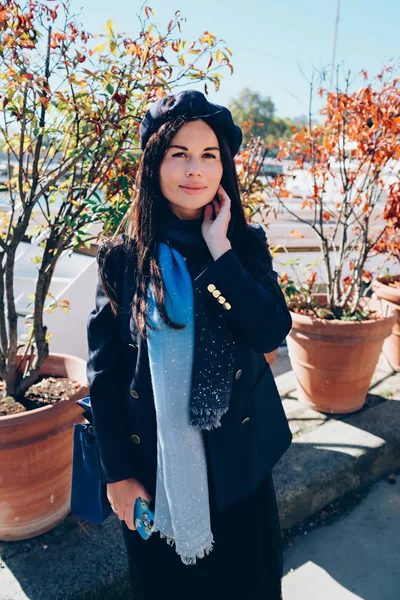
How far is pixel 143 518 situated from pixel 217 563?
289 mm

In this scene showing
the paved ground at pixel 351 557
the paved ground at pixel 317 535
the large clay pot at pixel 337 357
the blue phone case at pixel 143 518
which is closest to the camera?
the blue phone case at pixel 143 518

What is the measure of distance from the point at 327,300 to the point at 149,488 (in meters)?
2.62

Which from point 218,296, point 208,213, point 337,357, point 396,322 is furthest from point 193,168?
point 396,322

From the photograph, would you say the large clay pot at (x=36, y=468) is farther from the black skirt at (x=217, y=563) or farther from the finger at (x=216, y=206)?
the finger at (x=216, y=206)

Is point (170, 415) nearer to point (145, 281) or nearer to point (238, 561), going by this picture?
point (145, 281)

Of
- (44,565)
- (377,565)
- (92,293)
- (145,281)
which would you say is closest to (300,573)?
(377,565)

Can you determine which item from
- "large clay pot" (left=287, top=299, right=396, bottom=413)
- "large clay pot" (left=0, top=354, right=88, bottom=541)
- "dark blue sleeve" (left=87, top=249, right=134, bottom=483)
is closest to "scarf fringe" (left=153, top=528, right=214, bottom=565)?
"dark blue sleeve" (left=87, top=249, right=134, bottom=483)

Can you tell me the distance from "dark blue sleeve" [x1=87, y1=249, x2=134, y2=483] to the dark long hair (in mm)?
59

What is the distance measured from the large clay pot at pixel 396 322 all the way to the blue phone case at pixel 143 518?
3.09 metres

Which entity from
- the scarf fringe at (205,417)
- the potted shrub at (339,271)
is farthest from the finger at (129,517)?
the potted shrub at (339,271)

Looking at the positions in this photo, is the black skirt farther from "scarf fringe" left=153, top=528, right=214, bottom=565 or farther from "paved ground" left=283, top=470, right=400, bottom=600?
"paved ground" left=283, top=470, right=400, bottom=600

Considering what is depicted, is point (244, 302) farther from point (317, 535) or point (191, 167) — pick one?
point (317, 535)

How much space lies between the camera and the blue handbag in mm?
1562

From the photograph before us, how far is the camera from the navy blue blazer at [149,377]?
4.50ft
